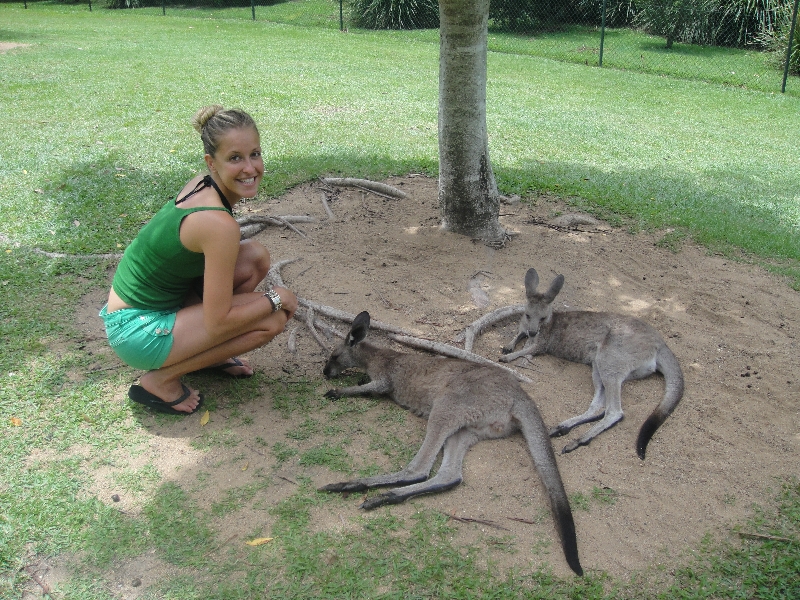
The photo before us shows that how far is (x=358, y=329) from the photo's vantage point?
177 inches

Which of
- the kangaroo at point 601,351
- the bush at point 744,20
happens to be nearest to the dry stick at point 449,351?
the kangaroo at point 601,351

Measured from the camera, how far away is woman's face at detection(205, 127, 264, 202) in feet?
11.9

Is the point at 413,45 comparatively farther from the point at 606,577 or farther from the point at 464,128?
the point at 606,577

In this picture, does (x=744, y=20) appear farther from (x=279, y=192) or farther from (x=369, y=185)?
(x=279, y=192)

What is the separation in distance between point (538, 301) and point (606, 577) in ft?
7.60

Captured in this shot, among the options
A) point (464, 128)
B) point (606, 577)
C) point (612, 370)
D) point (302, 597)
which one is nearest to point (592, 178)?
point (464, 128)

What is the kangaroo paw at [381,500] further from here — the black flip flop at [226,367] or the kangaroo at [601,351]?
the black flip flop at [226,367]

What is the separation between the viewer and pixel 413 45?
1789 centimetres

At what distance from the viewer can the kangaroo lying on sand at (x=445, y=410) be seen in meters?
3.41

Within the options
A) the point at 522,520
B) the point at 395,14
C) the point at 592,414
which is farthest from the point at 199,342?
the point at 395,14

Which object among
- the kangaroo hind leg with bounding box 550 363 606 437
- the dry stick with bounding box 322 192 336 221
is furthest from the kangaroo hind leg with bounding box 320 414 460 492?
the dry stick with bounding box 322 192 336 221

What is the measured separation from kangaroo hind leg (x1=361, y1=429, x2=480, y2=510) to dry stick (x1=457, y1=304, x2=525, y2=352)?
1.02 metres

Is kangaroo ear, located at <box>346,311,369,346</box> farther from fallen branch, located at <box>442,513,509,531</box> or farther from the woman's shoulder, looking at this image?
fallen branch, located at <box>442,513,509,531</box>

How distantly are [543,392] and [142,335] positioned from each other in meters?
2.43
